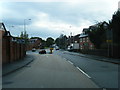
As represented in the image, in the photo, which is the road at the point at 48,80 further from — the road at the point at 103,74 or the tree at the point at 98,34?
the tree at the point at 98,34

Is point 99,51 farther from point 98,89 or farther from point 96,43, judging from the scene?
point 98,89

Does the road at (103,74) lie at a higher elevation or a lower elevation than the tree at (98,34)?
lower

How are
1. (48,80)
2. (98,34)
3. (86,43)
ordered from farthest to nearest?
(86,43), (98,34), (48,80)

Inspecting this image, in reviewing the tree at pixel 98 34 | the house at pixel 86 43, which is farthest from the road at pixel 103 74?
the house at pixel 86 43

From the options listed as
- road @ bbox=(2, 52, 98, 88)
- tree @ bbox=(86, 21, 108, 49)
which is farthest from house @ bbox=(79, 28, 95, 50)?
road @ bbox=(2, 52, 98, 88)

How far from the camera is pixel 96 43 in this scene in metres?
40.6

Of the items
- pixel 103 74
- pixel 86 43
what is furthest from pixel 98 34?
pixel 103 74

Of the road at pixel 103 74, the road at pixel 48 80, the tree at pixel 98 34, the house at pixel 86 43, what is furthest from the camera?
the house at pixel 86 43

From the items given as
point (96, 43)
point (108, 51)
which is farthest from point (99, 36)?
point (108, 51)

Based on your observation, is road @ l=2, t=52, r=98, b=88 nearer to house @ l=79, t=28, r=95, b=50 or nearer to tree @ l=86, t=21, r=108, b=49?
tree @ l=86, t=21, r=108, b=49

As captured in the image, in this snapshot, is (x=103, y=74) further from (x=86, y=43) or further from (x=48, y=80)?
(x=86, y=43)

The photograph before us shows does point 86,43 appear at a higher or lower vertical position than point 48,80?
higher

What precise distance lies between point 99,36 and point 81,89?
32.1m

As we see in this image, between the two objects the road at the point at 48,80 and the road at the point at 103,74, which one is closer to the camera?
the road at the point at 48,80
